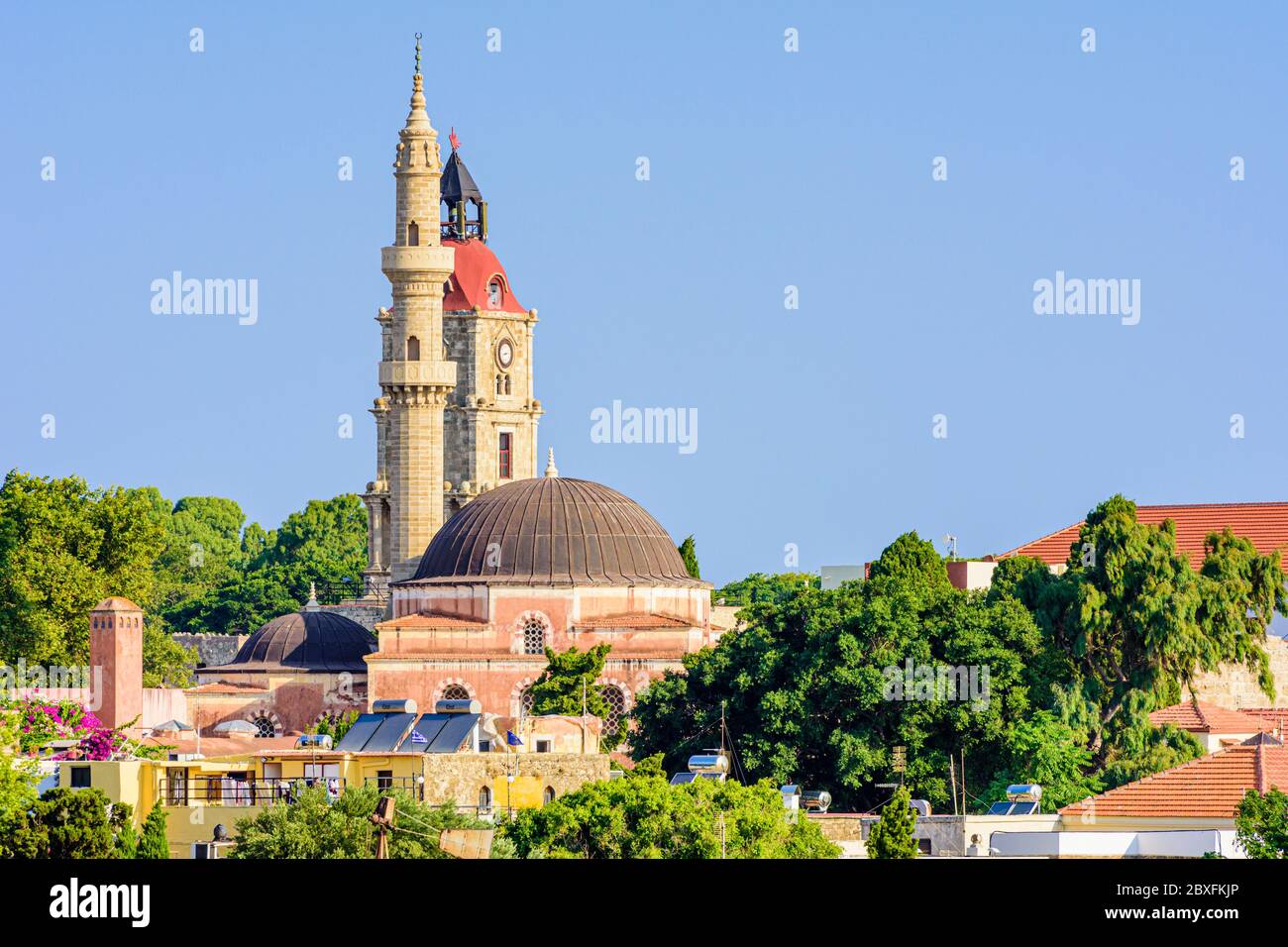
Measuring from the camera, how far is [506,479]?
98938mm

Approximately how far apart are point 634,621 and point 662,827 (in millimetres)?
29082

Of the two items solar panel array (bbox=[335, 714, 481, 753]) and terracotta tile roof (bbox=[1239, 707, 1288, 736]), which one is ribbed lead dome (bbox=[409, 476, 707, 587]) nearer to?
terracotta tile roof (bbox=[1239, 707, 1288, 736])

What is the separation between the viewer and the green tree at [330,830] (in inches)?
1547

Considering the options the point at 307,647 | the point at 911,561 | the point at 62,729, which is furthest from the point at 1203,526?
the point at 62,729

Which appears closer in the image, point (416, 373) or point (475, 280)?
point (416, 373)

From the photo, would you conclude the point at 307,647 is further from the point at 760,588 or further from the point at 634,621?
the point at 760,588

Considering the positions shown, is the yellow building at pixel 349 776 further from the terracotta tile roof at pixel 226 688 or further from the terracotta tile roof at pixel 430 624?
the terracotta tile roof at pixel 226 688

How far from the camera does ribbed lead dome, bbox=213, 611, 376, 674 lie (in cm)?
7662

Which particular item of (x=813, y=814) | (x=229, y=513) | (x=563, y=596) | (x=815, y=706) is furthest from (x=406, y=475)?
(x=229, y=513)

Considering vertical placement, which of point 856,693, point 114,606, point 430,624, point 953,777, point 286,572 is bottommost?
point 953,777

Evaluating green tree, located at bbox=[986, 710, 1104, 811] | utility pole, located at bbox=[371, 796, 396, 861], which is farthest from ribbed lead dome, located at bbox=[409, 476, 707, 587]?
utility pole, located at bbox=[371, 796, 396, 861]

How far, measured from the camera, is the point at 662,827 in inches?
1743

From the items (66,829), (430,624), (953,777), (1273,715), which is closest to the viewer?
(66,829)
